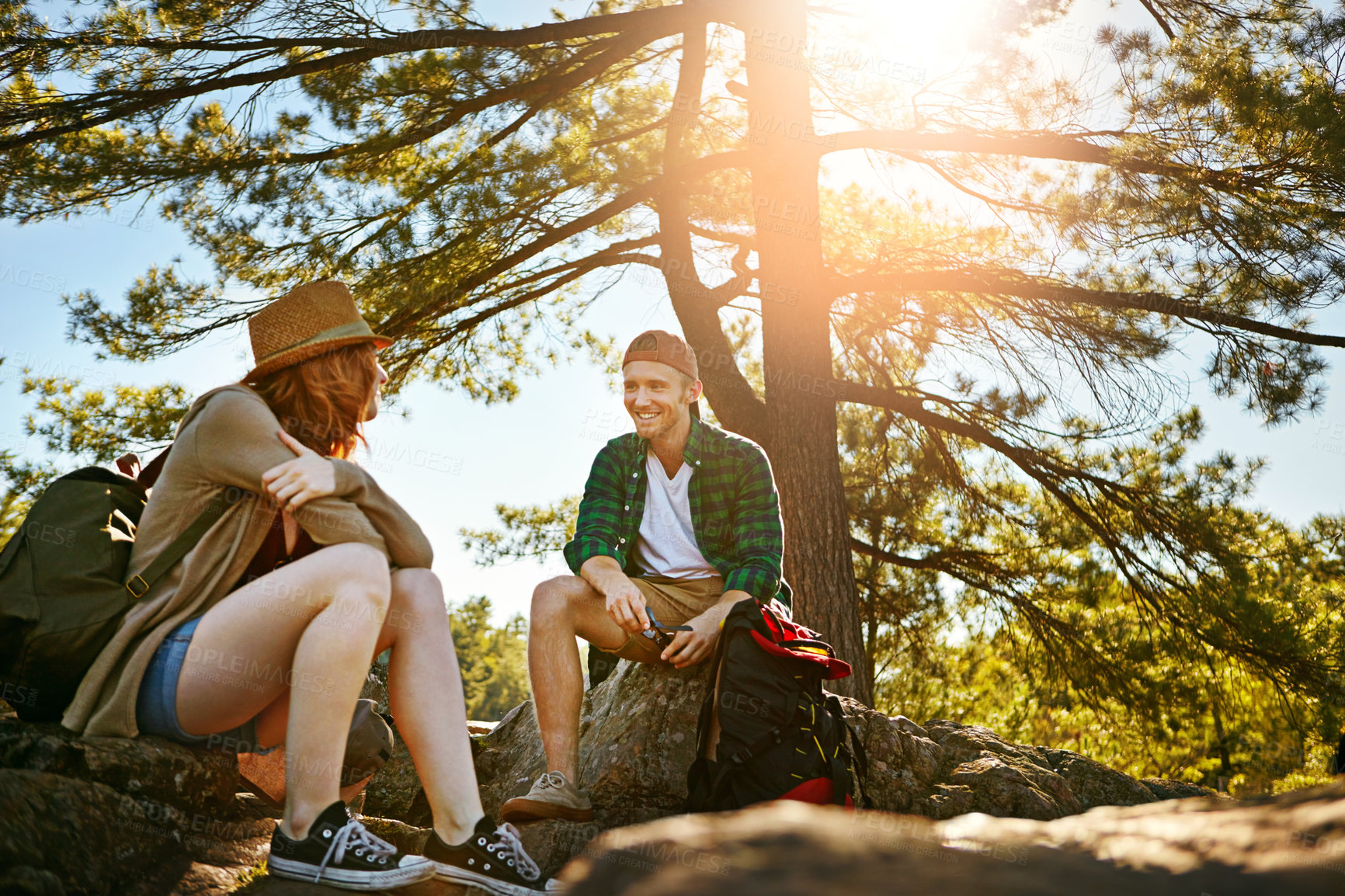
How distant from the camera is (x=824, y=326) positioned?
5613 millimetres

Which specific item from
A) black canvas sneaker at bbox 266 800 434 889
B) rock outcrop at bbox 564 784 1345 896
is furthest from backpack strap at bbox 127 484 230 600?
rock outcrop at bbox 564 784 1345 896

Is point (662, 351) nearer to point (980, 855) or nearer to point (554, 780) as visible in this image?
point (554, 780)

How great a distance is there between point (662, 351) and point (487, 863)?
181cm

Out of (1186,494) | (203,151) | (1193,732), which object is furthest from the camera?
(1193,732)

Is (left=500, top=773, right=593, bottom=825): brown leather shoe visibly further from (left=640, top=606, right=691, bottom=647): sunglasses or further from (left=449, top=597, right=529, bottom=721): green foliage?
(left=449, top=597, right=529, bottom=721): green foliage

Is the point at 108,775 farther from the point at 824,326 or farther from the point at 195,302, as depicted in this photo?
the point at 824,326

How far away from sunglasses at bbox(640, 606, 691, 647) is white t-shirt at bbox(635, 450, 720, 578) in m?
0.27

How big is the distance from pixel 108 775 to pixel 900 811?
2.47 m

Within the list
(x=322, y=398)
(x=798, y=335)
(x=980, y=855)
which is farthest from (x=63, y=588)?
(x=798, y=335)

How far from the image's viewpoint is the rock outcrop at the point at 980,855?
2.76ft

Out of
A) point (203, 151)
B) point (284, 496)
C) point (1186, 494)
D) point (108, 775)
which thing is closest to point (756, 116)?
point (203, 151)

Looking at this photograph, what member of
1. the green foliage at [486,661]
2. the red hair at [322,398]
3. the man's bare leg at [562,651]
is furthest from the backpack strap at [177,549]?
the green foliage at [486,661]

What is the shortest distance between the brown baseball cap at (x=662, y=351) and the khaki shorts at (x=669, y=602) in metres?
0.74

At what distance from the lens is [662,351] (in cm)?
322
